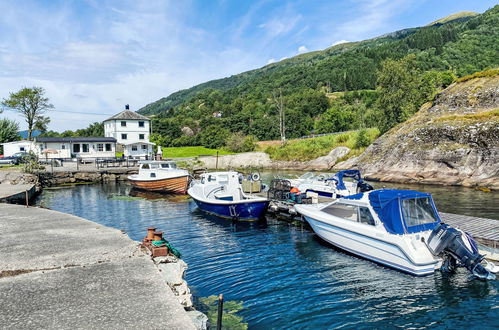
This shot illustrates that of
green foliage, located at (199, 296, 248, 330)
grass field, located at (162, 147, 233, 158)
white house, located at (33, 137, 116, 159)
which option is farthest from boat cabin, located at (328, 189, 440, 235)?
grass field, located at (162, 147, 233, 158)

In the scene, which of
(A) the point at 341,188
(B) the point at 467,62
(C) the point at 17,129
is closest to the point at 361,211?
(A) the point at 341,188

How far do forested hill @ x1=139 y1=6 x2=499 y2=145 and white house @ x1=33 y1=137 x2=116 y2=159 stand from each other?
67.2ft

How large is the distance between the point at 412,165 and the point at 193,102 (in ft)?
396

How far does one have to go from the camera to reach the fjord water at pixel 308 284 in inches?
362

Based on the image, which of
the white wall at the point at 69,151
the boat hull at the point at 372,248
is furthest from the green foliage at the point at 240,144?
the boat hull at the point at 372,248

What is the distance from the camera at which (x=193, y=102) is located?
147875mm

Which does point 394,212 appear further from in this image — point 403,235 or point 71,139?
point 71,139

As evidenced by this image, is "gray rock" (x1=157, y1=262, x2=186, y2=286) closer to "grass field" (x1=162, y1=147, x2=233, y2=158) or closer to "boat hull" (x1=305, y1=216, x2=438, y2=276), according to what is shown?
"boat hull" (x1=305, y1=216, x2=438, y2=276)

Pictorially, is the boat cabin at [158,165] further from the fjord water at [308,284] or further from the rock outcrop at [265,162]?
the rock outcrop at [265,162]

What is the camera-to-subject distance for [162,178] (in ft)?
111

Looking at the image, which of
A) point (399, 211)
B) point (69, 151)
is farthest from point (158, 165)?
point (69, 151)

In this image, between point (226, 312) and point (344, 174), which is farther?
point (344, 174)

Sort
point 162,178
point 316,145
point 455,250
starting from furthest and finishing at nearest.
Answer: point 316,145, point 162,178, point 455,250

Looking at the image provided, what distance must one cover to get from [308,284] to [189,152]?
63.9 meters
